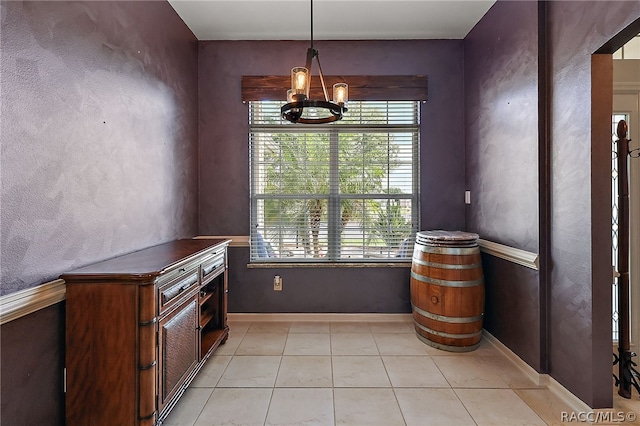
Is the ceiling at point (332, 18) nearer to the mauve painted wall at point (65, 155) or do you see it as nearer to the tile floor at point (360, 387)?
the mauve painted wall at point (65, 155)

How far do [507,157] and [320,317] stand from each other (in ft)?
7.37

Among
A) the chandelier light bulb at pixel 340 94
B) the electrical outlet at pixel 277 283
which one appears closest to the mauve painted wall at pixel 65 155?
the electrical outlet at pixel 277 283

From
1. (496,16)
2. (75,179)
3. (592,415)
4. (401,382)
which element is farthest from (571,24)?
(75,179)

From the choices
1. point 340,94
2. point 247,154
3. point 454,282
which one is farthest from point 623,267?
point 247,154

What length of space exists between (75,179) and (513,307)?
300 centimetres

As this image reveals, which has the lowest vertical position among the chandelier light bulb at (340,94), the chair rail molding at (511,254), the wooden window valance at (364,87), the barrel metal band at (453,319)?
the barrel metal band at (453,319)

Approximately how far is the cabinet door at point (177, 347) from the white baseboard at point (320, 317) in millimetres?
1206

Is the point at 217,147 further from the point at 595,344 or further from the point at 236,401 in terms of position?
the point at 595,344

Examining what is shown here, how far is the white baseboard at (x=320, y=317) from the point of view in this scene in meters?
3.18

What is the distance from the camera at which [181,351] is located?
1.76 meters

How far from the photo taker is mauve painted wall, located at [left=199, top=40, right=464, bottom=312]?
315 cm

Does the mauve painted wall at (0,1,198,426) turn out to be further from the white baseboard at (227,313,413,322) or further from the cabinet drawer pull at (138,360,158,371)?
the white baseboard at (227,313,413,322)

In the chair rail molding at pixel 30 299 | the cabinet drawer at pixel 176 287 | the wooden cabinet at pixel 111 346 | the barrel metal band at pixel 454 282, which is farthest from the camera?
the barrel metal band at pixel 454 282

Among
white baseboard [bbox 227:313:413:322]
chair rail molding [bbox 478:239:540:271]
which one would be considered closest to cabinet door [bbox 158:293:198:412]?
white baseboard [bbox 227:313:413:322]
